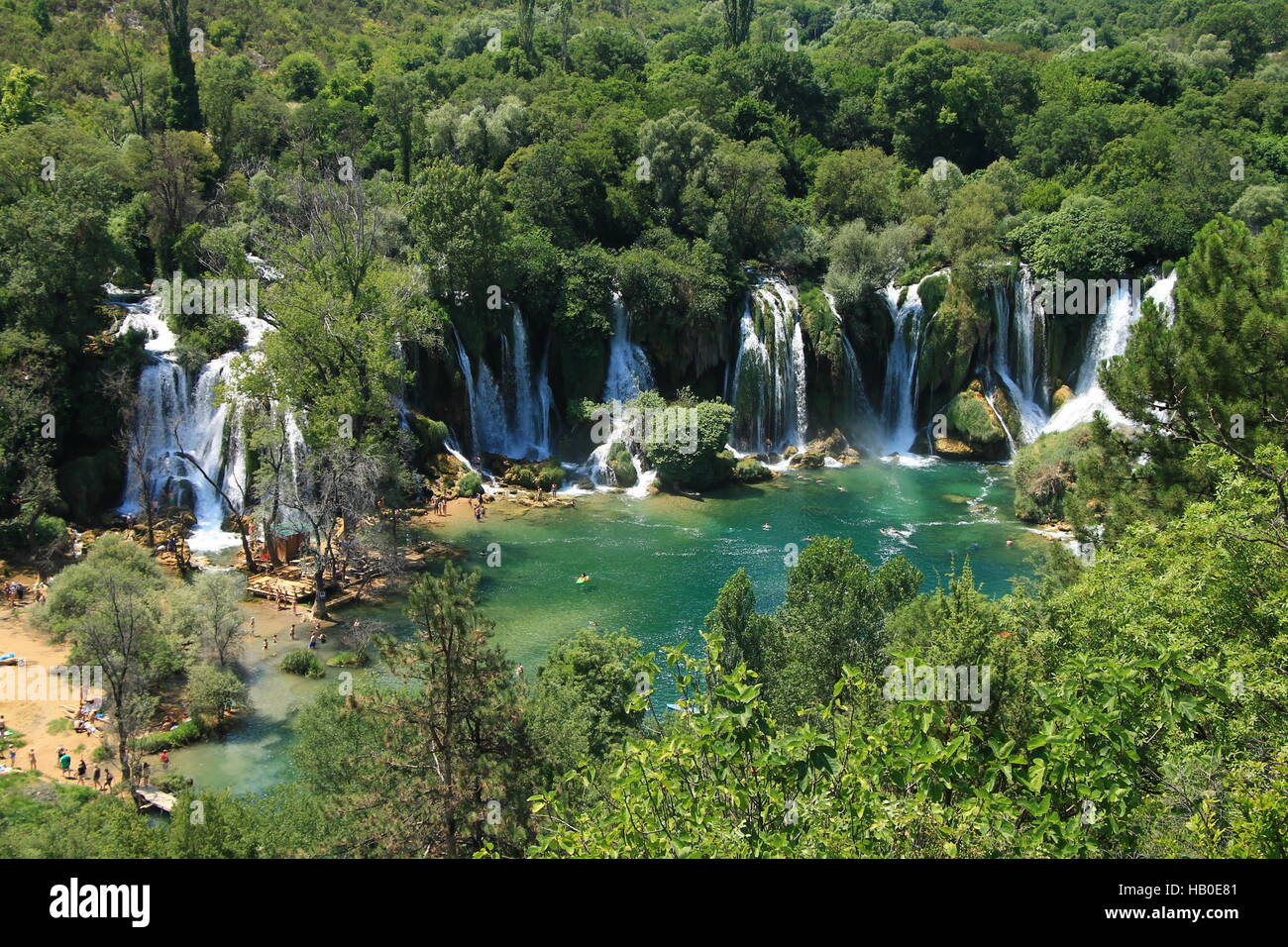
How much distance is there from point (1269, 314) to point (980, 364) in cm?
3143

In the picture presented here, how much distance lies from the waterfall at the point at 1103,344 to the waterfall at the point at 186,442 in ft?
123

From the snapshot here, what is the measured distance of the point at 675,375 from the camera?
158 feet

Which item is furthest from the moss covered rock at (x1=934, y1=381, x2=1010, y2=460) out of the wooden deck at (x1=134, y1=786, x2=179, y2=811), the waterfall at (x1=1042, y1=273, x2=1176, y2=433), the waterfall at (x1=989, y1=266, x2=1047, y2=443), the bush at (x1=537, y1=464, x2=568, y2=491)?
the wooden deck at (x1=134, y1=786, x2=179, y2=811)

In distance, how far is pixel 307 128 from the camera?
57.3 meters

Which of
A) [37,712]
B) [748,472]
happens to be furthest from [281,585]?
[748,472]

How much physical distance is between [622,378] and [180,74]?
32.3 m

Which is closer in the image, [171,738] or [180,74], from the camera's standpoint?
[171,738]

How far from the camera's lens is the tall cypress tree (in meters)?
54.2

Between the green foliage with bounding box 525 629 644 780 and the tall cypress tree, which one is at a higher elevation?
the tall cypress tree

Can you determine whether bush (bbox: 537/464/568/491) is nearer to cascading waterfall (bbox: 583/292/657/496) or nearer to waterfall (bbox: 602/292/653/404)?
cascading waterfall (bbox: 583/292/657/496)

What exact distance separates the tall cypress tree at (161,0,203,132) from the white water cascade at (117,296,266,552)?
77.7 ft

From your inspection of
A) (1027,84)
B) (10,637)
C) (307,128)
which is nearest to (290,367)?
(10,637)

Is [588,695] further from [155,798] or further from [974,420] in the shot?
[974,420]

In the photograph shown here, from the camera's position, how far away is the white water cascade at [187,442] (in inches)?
1399
